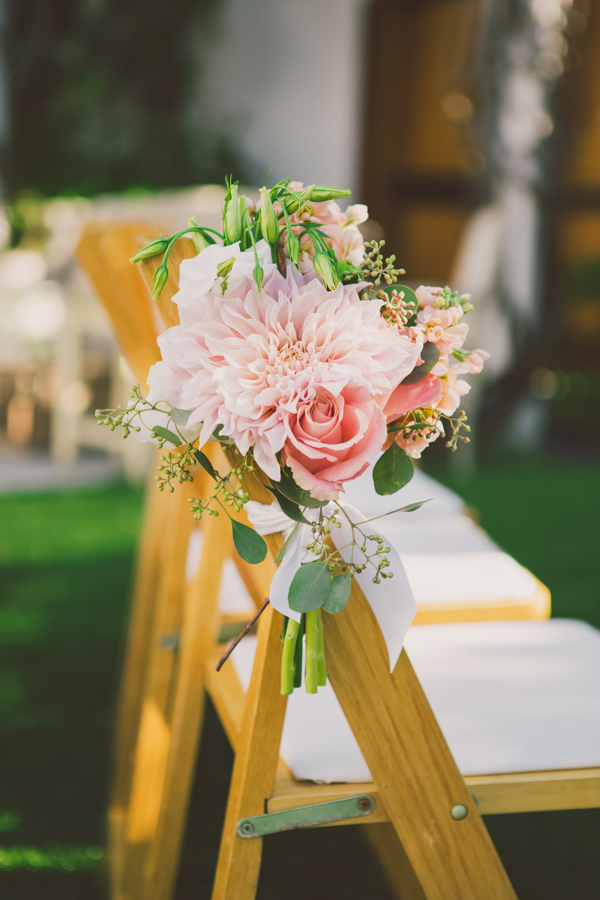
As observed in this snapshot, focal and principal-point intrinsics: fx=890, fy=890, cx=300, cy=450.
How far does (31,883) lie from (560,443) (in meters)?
4.56

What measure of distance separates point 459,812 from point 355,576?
0.26m

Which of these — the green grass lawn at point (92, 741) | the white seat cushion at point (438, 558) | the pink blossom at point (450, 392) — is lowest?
the green grass lawn at point (92, 741)

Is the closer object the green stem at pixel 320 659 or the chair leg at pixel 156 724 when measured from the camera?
the green stem at pixel 320 659

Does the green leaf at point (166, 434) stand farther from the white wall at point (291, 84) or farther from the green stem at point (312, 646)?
the white wall at point (291, 84)

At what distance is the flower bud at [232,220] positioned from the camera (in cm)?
75

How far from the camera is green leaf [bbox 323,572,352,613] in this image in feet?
2.43

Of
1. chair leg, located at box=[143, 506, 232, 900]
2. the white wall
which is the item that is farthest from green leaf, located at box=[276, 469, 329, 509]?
the white wall

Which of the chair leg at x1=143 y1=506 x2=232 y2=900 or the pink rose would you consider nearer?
the pink rose

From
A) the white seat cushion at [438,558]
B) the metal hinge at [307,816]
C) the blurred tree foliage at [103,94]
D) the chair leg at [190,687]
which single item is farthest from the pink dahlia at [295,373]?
the blurred tree foliage at [103,94]

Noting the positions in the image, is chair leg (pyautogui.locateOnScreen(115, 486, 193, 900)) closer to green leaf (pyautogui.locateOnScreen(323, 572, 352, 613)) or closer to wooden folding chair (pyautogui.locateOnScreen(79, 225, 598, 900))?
wooden folding chair (pyautogui.locateOnScreen(79, 225, 598, 900))

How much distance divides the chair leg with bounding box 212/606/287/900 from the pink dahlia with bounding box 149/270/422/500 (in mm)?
197

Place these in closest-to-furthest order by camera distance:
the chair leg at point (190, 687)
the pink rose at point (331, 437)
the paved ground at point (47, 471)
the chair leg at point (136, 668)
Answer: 1. the pink rose at point (331, 437)
2. the chair leg at point (190, 687)
3. the chair leg at point (136, 668)
4. the paved ground at point (47, 471)

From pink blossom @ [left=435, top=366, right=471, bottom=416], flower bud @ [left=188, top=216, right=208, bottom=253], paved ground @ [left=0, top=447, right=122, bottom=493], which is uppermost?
flower bud @ [left=188, top=216, right=208, bottom=253]

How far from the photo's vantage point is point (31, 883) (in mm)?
1485
